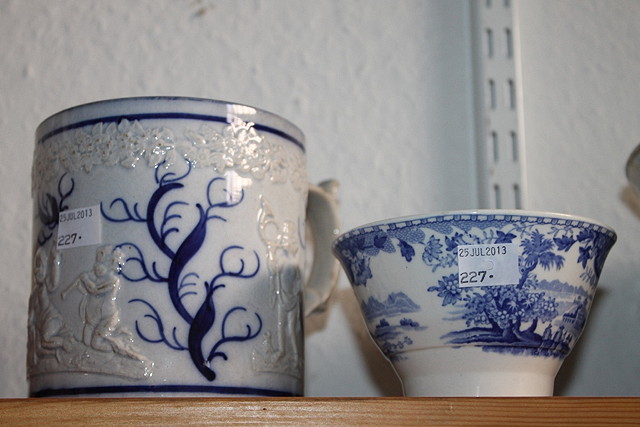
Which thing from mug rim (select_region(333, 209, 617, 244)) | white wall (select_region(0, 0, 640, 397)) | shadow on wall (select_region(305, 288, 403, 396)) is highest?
white wall (select_region(0, 0, 640, 397))

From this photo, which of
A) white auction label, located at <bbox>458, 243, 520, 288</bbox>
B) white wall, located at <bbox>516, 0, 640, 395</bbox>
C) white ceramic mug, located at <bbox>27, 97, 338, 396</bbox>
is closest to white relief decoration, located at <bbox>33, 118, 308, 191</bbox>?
white ceramic mug, located at <bbox>27, 97, 338, 396</bbox>

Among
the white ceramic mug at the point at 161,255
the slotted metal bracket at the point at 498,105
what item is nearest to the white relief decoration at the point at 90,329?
the white ceramic mug at the point at 161,255

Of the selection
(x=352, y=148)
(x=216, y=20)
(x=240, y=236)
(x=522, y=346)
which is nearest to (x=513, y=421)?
(x=522, y=346)

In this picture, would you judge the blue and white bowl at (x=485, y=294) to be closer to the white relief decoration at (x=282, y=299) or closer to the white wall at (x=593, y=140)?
the white relief decoration at (x=282, y=299)

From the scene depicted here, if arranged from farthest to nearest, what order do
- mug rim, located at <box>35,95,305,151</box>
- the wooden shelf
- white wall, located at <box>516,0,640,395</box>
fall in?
white wall, located at <box>516,0,640,395</box> → mug rim, located at <box>35,95,305,151</box> → the wooden shelf

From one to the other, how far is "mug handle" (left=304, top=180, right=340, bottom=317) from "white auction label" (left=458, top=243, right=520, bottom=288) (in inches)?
5.9

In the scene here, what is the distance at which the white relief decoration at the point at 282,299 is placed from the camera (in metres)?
0.47

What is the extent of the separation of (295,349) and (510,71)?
0.31m

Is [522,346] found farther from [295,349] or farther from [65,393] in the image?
[65,393]

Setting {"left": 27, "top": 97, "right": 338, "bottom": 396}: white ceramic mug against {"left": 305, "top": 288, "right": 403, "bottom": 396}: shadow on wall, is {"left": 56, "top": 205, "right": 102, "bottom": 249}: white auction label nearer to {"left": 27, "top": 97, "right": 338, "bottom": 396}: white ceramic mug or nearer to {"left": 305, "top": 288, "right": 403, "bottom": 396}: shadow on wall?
{"left": 27, "top": 97, "right": 338, "bottom": 396}: white ceramic mug

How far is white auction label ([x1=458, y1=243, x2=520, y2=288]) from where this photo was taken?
0.43 m

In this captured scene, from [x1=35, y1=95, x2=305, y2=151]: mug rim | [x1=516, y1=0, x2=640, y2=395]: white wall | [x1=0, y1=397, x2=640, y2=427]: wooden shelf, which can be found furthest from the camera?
[x1=516, y1=0, x2=640, y2=395]: white wall

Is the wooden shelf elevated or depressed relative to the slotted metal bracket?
depressed

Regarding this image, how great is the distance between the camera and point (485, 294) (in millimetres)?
427
